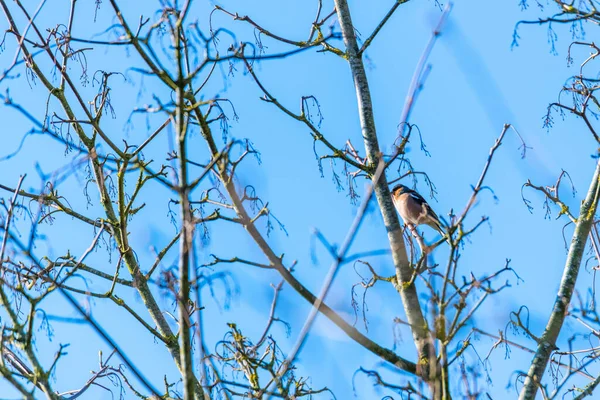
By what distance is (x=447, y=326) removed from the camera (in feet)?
11.0

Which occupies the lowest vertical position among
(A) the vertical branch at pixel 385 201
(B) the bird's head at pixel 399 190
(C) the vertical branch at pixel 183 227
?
(C) the vertical branch at pixel 183 227

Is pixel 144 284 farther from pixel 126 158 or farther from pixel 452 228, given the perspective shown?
pixel 452 228

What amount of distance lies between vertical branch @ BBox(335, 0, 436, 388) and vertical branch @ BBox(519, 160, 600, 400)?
622mm

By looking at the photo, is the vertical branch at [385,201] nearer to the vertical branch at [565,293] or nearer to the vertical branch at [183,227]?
the vertical branch at [565,293]

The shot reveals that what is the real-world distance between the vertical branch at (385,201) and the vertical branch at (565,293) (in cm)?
62

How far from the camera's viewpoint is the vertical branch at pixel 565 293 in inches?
169

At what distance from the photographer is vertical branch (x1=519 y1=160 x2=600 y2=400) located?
4.30 metres

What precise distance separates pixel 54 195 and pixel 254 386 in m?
2.37

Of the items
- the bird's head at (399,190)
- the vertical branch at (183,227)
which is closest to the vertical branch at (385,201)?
the vertical branch at (183,227)

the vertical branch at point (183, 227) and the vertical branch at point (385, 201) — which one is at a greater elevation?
the vertical branch at point (385, 201)

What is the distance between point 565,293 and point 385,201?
114 cm

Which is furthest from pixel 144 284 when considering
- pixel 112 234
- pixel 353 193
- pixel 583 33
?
pixel 583 33

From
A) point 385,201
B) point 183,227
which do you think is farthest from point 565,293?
point 183,227

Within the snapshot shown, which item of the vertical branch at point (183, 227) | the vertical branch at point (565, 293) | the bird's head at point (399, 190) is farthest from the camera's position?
the bird's head at point (399, 190)
